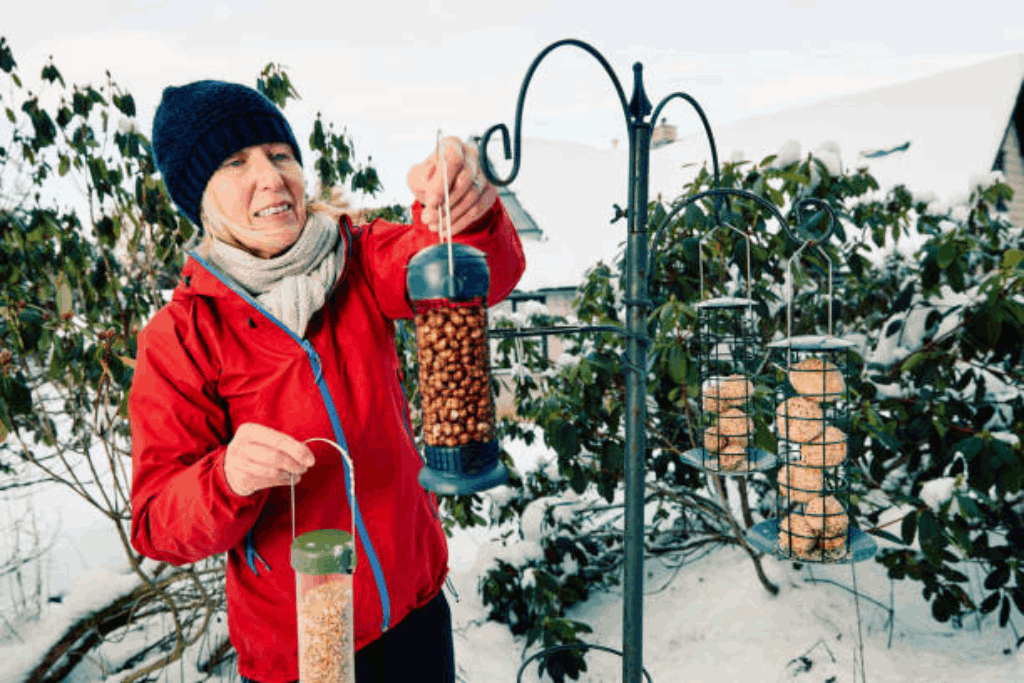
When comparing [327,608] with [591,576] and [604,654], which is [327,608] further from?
[591,576]

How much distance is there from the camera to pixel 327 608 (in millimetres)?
1044

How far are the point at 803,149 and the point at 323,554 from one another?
8433mm

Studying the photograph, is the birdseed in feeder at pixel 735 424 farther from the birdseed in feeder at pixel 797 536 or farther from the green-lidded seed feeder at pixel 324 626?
the green-lidded seed feeder at pixel 324 626

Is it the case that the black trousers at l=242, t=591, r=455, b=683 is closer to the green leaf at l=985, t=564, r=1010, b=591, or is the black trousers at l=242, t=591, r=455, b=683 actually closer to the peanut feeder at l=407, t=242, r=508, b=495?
the peanut feeder at l=407, t=242, r=508, b=495

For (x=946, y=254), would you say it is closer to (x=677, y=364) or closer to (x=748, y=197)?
(x=677, y=364)

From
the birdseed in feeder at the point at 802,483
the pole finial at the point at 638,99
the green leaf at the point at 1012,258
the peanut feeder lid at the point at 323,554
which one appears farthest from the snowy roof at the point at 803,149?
the peanut feeder lid at the point at 323,554

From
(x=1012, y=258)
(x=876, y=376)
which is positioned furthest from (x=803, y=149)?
(x=1012, y=258)

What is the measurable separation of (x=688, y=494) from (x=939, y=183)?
763cm

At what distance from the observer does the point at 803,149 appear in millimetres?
8086

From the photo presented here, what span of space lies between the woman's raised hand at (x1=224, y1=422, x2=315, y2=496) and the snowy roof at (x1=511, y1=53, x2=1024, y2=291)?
Answer: 260 inches

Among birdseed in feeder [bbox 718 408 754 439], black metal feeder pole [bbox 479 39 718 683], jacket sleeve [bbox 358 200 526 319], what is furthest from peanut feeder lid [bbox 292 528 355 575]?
birdseed in feeder [bbox 718 408 754 439]

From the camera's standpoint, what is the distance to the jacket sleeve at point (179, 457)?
1143 millimetres

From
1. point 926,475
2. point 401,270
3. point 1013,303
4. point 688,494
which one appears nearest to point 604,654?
point 688,494

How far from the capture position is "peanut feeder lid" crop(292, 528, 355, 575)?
34.8 inches
